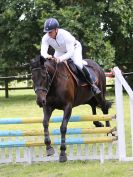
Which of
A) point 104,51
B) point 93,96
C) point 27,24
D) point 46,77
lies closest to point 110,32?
point 104,51

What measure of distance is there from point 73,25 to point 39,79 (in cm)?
1679

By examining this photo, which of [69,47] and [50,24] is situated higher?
[50,24]

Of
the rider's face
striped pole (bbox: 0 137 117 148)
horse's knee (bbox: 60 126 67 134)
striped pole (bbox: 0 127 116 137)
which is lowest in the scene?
striped pole (bbox: 0 137 117 148)

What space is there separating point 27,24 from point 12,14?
3.62 ft

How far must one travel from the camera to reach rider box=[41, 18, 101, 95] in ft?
24.7

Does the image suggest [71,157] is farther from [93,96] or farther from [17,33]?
[17,33]

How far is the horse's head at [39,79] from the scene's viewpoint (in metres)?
6.99

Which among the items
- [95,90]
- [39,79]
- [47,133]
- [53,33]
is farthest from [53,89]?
[95,90]

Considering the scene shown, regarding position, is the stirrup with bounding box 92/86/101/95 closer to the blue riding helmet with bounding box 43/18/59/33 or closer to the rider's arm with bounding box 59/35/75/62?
the rider's arm with bounding box 59/35/75/62

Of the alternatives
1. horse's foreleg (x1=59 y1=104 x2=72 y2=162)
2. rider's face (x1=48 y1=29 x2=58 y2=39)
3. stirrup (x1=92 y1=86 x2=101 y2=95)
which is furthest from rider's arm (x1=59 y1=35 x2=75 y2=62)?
stirrup (x1=92 y1=86 x2=101 y2=95)

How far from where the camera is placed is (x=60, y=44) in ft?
25.8

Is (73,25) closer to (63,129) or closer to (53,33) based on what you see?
(53,33)

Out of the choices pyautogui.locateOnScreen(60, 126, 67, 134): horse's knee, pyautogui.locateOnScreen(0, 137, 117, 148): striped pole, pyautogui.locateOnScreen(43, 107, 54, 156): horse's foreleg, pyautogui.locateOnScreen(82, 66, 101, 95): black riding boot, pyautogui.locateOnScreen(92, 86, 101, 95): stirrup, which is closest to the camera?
pyautogui.locateOnScreen(43, 107, 54, 156): horse's foreleg

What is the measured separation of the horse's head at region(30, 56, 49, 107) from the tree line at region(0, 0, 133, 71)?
54.7 ft
